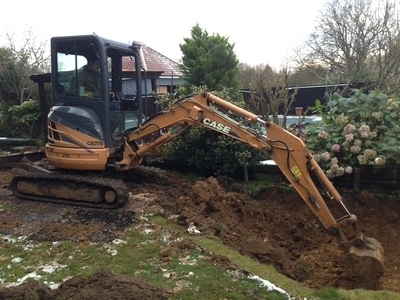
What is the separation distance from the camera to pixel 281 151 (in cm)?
532

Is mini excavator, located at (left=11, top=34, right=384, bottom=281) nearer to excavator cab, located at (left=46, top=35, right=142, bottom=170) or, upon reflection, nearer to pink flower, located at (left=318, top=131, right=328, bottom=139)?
excavator cab, located at (left=46, top=35, right=142, bottom=170)

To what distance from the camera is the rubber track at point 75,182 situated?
6230 mm

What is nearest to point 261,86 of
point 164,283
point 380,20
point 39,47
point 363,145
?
point 363,145

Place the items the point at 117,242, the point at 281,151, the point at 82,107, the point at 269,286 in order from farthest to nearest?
the point at 82,107, the point at 281,151, the point at 117,242, the point at 269,286

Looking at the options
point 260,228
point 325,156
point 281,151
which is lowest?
point 260,228

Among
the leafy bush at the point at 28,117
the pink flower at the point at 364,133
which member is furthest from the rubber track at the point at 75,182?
the leafy bush at the point at 28,117

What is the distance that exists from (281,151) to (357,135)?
95.7 inches

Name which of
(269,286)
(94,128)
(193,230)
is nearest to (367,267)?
(269,286)

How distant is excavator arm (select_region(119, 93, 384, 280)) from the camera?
4.58 m

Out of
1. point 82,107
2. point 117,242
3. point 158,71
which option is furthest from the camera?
point 158,71

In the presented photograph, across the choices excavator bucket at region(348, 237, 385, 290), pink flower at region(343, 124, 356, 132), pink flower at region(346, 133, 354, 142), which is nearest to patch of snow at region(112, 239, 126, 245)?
excavator bucket at region(348, 237, 385, 290)

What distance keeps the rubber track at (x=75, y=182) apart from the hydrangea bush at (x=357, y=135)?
3.29 m

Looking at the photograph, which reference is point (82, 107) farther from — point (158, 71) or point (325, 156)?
point (158, 71)

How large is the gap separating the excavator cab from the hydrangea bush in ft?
11.4
